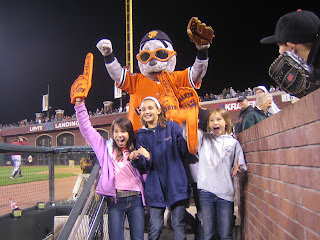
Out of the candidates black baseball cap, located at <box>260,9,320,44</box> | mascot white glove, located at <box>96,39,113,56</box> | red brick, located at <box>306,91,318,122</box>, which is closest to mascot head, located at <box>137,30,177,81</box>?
mascot white glove, located at <box>96,39,113,56</box>

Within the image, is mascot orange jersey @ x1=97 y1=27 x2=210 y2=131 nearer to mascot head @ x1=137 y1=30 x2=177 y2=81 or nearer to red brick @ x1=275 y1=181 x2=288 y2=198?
mascot head @ x1=137 y1=30 x2=177 y2=81

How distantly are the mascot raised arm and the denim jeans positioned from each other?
1083 mm

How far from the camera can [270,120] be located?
1.72 metres

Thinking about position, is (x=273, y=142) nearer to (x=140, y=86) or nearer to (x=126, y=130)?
(x=126, y=130)

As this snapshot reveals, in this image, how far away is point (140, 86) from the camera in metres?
3.48

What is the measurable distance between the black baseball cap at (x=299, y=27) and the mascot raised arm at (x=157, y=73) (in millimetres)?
1392

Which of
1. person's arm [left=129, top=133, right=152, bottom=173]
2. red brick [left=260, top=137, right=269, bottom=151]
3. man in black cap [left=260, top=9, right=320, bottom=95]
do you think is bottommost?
person's arm [left=129, top=133, right=152, bottom=173]

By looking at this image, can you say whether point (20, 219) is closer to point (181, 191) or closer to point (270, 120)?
point (181, 191)

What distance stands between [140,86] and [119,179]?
1.40 m

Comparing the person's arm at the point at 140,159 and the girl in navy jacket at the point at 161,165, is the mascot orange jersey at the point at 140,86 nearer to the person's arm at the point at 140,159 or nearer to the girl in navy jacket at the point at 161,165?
the girl in navy jacket at the point at 161,165

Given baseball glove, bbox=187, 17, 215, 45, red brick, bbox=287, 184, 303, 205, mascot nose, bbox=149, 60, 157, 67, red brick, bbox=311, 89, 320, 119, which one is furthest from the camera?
mascot nose, bbox=149, 60, 157, 67

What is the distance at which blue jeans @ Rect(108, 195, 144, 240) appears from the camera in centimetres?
239

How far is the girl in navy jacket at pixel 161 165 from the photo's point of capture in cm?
228

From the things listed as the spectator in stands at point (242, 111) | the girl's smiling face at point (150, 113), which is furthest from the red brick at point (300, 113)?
the spectator in stands at point (242, 111)
